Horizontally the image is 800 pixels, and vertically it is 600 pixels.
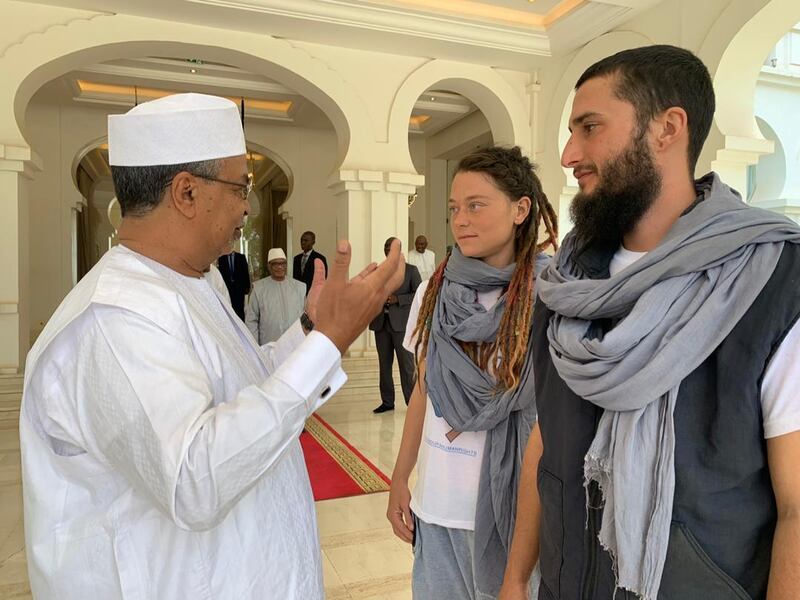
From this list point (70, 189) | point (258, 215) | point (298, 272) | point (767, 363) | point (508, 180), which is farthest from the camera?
point (258, 215)

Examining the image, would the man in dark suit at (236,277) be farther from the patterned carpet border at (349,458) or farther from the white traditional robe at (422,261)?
the white traditional robe at (422,261)

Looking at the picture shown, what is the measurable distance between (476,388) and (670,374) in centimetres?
69

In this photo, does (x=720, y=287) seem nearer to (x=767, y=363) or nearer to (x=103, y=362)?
(x=767, y=363)

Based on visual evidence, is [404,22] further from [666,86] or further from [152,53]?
[666,86]

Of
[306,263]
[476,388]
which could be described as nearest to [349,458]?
[476,388]

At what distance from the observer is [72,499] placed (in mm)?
1108

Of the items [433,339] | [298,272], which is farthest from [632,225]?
[298,272]

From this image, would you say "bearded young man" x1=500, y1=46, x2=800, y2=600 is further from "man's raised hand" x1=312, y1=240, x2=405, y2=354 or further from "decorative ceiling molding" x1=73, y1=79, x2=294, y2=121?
"decorative ceiling molding" x1=73, y1=79, x2=294, y2=121

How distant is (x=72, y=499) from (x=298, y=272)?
6704 millimetres

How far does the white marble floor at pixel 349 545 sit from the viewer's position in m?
2.73

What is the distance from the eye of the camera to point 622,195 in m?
1.08

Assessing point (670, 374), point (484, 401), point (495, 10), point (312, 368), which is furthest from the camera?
point (495, 10)

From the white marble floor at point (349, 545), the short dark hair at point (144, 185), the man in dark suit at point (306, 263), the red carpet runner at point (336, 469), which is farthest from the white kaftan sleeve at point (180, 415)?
the man in dark suit at point (306, 263)

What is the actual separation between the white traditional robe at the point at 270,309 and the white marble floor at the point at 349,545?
1421 mm
